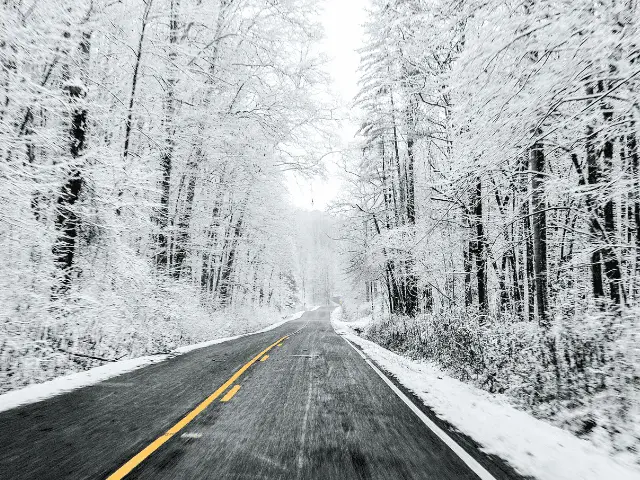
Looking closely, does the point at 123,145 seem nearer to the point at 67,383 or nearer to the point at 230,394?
the point at 67,383

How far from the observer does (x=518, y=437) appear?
4.47 meters

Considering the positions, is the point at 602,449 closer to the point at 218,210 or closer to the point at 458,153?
the point at 458,153

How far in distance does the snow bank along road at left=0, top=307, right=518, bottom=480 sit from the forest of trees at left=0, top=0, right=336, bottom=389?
8.61 ft

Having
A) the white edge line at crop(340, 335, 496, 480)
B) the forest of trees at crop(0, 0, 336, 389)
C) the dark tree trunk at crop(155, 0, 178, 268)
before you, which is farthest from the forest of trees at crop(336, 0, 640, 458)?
the dark tree trunk at crop(155, 0, 178, 268)

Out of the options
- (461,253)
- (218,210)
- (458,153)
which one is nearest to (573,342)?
(458,153)

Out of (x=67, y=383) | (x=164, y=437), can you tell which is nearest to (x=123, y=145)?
(x=67, y=383)

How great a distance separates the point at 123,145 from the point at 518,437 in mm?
14296

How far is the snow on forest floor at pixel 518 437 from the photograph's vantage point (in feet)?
11.7

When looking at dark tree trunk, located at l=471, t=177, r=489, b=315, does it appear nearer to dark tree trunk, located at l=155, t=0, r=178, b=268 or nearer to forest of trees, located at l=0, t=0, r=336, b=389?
forest of trees, located at l=0, t=0, r=336, b=389

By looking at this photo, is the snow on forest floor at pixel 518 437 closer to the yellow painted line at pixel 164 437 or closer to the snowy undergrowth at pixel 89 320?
the yellow painted line at pixel 164 437

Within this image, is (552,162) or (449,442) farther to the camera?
(552,162)

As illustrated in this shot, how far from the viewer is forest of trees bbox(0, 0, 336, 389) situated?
6926mm

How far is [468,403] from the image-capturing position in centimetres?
601

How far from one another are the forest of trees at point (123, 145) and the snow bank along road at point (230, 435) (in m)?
2.63
